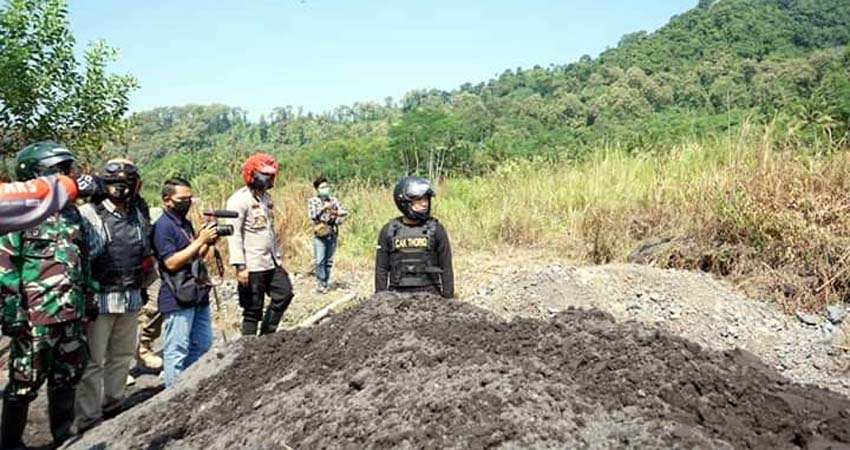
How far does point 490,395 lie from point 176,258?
216cm

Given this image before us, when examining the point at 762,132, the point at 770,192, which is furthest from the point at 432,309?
the point at 762,132

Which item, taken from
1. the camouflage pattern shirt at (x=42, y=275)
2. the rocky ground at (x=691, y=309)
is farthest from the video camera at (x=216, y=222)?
the rocky ground at (x=691, y=309)

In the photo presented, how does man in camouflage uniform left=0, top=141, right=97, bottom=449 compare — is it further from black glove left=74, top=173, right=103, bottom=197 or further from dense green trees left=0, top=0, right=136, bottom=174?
dense green trees left=0, top=0, right=136, bottom=174

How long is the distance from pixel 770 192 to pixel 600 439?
543 centimetres

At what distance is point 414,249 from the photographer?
13.6ft

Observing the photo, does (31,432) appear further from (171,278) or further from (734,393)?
(734,393)

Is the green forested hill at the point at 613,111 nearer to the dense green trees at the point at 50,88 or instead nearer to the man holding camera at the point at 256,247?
the dense green trees at the point at 50,88

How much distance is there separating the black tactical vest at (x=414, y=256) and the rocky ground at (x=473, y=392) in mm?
401

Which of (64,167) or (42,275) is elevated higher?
(64,167)

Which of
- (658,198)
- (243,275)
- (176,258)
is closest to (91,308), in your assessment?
(176,258)

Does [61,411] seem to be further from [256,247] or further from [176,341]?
[256,247]

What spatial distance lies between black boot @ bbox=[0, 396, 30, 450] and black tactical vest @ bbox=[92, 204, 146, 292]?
703mm

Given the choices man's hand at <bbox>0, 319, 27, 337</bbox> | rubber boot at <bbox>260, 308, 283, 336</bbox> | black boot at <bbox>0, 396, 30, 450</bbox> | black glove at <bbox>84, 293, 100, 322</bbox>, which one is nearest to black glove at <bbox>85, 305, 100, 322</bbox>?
black glove at <bbox>84, 293, 100, 322</bbox>

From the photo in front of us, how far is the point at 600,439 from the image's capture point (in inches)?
89.7
